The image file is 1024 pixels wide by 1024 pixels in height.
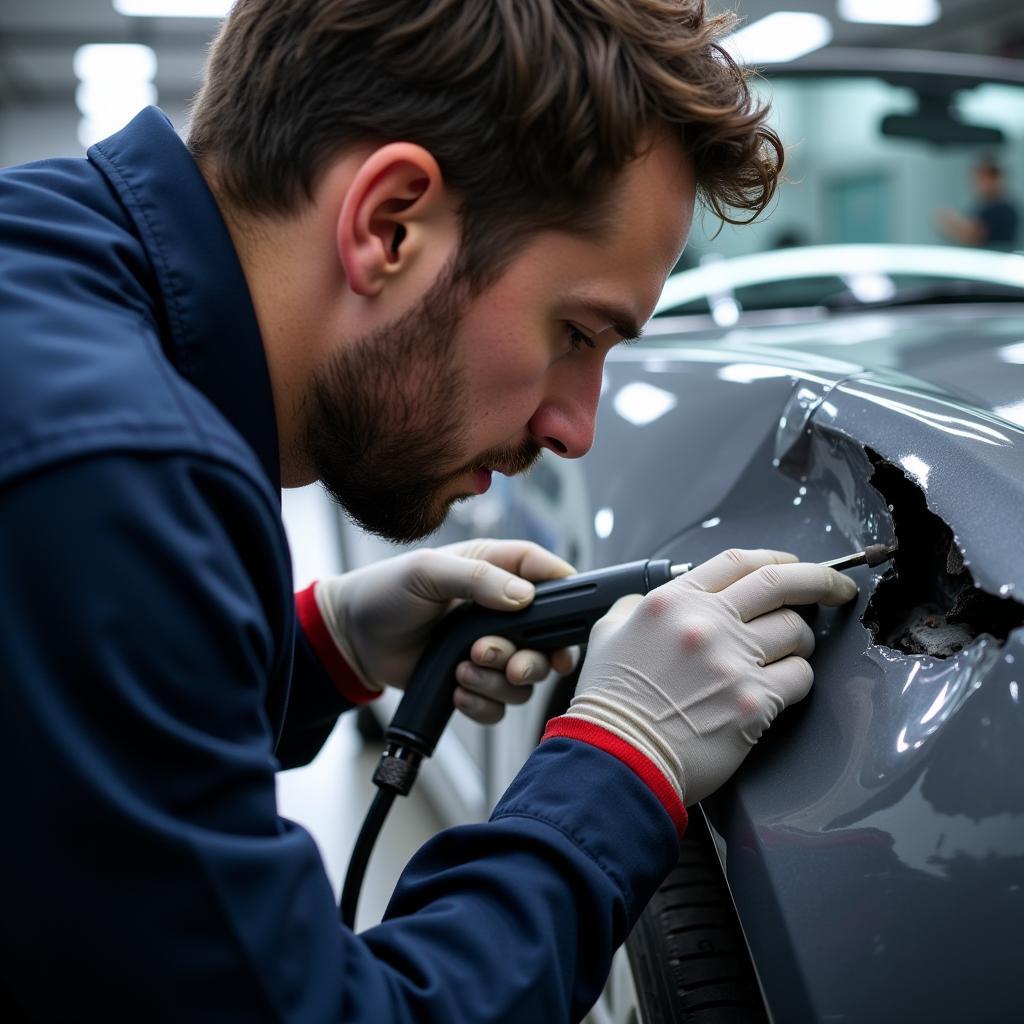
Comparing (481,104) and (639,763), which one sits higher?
(481,104)

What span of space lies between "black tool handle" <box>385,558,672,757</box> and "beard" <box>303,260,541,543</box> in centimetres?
17

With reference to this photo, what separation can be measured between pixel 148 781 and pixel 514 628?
0.65 meters

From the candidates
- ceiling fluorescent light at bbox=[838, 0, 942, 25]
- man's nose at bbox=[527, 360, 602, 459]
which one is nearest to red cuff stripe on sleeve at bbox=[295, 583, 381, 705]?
man's nose at bbox=[527, 360, 602, 459]

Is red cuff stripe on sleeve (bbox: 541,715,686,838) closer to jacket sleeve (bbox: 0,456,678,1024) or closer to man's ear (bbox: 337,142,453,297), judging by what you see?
jacket sleeve (bbox: 0,456,678,1024)

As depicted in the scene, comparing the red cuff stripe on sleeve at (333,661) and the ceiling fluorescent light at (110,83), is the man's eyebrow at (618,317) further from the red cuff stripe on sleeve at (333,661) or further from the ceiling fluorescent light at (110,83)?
the ceiling fluorescent light at (110,83)

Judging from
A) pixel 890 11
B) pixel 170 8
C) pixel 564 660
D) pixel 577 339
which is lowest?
pixel 170 8

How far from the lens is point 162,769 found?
0.70 meters

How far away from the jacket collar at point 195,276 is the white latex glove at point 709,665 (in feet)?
1.24

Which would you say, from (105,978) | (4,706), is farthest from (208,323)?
(105,978)

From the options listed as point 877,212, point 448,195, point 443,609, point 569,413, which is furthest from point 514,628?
point 877,212

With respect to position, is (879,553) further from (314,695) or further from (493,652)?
(314,695)

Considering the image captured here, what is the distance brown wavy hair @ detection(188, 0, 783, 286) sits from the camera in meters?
0.97

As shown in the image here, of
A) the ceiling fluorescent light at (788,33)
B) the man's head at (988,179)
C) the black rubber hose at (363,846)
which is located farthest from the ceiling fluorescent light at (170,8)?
the black rubber hose at (363,846)

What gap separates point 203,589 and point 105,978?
24 centimetres
